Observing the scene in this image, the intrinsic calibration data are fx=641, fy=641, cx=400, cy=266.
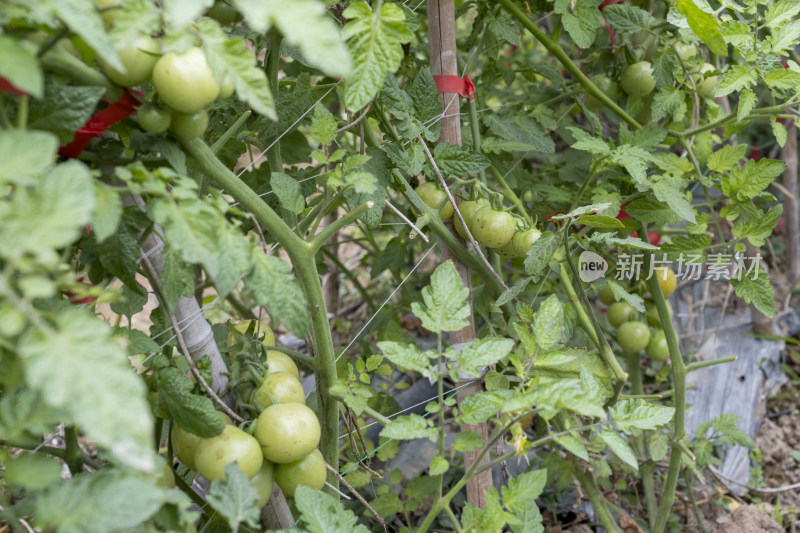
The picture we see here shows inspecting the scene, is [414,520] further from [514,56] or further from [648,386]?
[514,56]

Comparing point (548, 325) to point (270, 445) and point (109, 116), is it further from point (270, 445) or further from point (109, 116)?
point (109, 116)

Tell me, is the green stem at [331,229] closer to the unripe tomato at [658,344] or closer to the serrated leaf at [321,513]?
the serrated leaf at [321,513]

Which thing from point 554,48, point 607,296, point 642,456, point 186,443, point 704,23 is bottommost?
point 642,456

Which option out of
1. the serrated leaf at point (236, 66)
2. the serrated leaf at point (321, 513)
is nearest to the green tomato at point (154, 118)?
the serrated leaf at point (236, 66)

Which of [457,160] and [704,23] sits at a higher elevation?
[704,23]

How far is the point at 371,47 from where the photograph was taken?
0.77 m

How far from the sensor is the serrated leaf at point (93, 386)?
18.8 inches

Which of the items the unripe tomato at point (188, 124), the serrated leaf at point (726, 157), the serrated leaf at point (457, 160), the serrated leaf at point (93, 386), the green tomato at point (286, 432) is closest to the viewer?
the serrated leaf at point (93, 386)

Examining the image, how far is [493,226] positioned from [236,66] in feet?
2.04

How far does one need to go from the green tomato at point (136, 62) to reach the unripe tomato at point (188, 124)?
6 cm

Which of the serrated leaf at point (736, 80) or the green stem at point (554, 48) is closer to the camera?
the serrated leaf at point (736, 80)

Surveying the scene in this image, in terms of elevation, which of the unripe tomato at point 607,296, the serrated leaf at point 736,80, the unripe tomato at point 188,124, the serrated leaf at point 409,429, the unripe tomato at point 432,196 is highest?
the serrated leaf at point 736,80

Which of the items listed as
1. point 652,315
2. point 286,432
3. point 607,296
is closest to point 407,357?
point 286,432

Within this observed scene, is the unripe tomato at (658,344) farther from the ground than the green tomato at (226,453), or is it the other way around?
the green tomato at (226,453)
